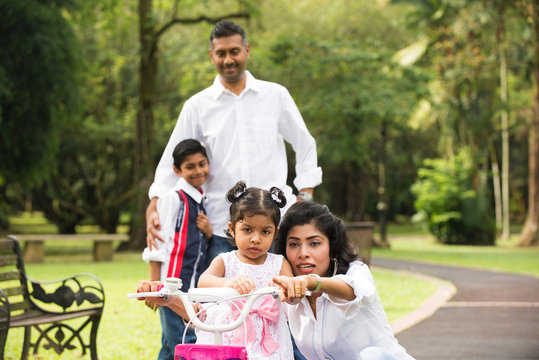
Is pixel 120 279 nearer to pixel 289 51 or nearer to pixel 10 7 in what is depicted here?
pixel 10 7

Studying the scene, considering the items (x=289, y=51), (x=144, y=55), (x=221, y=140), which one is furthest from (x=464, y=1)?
(x=221, y=140)

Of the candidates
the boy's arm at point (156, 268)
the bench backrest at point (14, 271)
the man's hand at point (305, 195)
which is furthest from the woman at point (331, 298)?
the bench backrest at point (14, 271)

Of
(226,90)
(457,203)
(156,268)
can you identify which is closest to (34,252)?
(156,268)

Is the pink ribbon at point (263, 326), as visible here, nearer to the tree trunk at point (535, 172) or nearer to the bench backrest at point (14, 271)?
the bench backrest at point (14, 271)

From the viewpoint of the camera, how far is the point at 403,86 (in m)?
21.0

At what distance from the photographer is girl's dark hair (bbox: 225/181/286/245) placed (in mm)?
3131

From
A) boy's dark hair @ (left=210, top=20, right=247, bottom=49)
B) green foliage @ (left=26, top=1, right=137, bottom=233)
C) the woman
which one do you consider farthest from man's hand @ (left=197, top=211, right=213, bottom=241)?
green foliage @ (left=26, top=1, right=137, bottom=233)

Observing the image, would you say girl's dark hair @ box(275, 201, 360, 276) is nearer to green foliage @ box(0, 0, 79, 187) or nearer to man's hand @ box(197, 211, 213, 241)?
man's hand @ box(197, 211, 213, 241)

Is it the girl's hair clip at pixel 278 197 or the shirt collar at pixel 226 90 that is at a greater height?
the shirt collar at pixel 226 90

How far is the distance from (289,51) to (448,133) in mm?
11488

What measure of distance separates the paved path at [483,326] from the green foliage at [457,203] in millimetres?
12355

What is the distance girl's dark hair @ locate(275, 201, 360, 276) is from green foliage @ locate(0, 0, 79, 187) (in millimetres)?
12154

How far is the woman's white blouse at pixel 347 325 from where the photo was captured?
3076 mm

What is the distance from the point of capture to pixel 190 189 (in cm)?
429
